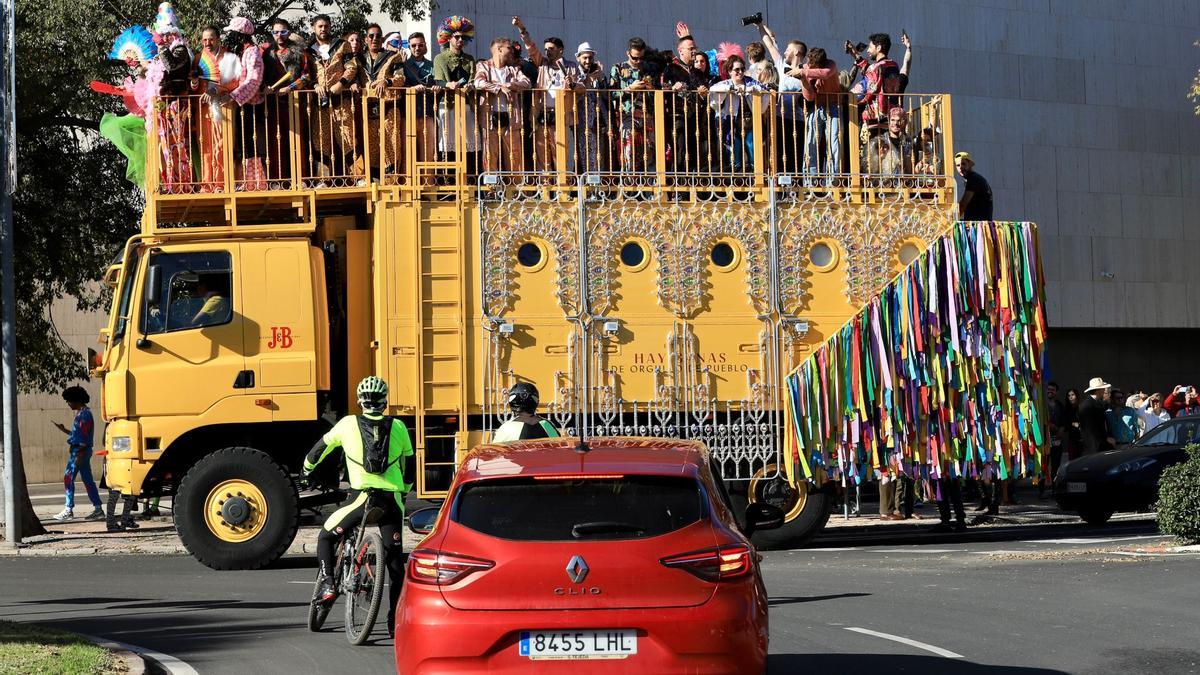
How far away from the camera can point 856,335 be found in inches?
644

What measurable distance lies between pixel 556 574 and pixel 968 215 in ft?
38.8

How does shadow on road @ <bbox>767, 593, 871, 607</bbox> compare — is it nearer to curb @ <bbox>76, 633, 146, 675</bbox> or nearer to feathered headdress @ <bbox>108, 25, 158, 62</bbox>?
curb @ <bbox>76, 633, 146, 675</bbox>

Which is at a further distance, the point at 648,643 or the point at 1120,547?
the point at 1120,547

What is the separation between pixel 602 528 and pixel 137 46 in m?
11.7

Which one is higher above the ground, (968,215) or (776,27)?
(776,27)

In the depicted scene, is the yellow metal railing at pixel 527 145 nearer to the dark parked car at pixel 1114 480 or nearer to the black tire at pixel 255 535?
the black tire at pixel 255 535

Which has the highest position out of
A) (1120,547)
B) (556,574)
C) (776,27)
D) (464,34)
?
(776,27)

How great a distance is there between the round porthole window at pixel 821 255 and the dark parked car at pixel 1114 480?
5050 mm

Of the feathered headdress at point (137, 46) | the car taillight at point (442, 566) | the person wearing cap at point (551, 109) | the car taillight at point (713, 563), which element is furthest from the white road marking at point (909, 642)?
the feathered headdress at point (137, 46)

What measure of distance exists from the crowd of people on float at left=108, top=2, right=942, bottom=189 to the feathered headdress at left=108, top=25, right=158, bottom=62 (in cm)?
30

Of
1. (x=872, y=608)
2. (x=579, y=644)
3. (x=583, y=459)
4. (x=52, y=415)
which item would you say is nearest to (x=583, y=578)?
(x=579, y=644)

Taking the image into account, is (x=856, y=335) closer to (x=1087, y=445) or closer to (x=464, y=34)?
(x=464, y=34)

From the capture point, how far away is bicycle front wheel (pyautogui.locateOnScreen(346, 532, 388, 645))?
10359 millimetres

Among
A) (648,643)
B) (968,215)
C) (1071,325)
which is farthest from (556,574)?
(1071,325)
